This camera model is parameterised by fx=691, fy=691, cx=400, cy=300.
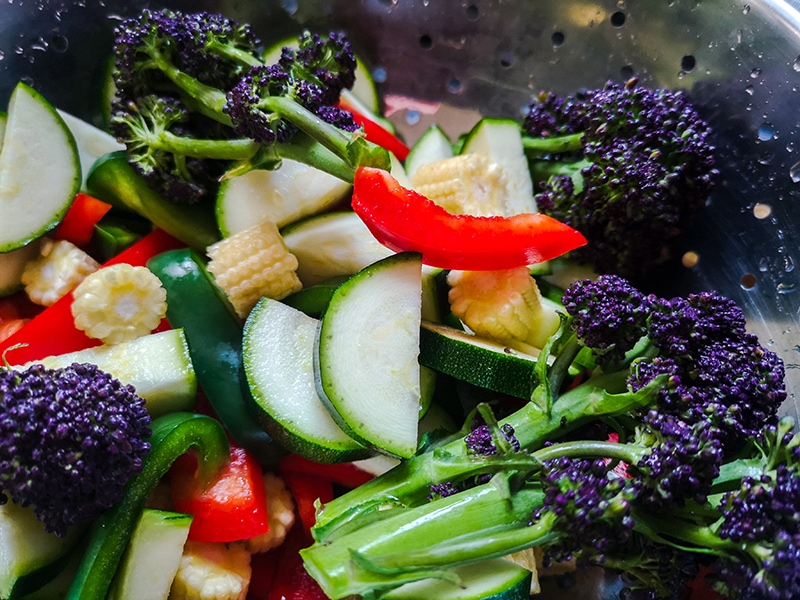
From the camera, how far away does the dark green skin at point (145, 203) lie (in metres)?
1.98

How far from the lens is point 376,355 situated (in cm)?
164

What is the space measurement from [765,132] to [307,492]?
5.34ft

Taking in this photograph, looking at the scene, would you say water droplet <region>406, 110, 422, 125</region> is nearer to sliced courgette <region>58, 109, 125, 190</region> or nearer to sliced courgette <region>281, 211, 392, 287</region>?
sliced courgette <region>281, 211, 392, 287</region>

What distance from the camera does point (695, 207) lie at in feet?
6.64

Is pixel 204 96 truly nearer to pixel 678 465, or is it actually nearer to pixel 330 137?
pixel 330 137

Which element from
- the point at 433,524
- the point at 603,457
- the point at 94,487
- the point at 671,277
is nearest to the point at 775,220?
the point at 671,277

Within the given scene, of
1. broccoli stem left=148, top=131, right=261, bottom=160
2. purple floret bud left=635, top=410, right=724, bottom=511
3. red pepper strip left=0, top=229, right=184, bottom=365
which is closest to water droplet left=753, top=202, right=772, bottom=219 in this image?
purple floret bud left=635, top=410, right=724, bottom=511

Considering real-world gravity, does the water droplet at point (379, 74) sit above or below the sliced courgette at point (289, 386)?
above

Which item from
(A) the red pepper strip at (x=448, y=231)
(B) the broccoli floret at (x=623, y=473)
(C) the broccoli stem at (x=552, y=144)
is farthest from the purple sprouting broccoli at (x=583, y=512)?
(C) the broccoli stem at (x=552, y=144)

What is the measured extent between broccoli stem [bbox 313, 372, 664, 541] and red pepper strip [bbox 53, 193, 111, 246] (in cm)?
111

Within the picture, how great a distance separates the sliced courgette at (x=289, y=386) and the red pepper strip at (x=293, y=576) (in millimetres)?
327

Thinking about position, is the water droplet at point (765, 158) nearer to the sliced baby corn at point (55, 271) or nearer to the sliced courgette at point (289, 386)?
the sliced courgette at point (289, 386)

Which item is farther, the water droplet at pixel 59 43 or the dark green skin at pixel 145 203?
the water droplet at pixel 59 43

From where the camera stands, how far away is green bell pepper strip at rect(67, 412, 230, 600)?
1.49 m
